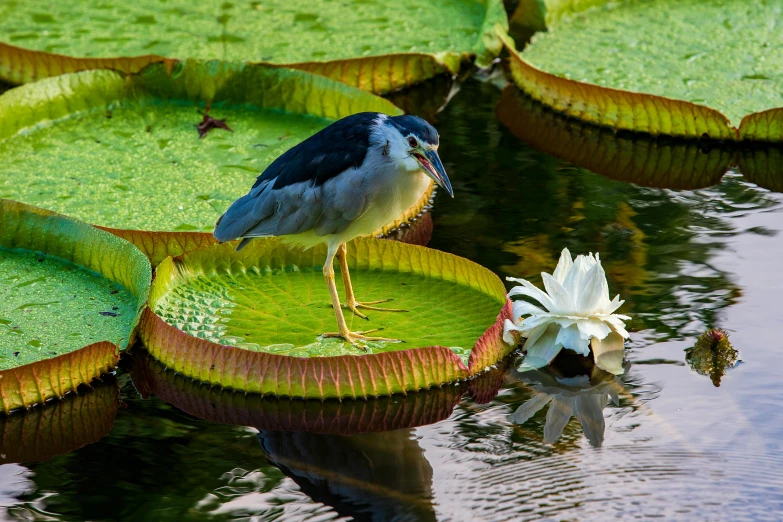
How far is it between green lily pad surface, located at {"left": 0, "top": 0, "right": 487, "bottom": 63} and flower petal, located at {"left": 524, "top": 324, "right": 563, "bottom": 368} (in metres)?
2.89

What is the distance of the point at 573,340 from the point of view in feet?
11.7

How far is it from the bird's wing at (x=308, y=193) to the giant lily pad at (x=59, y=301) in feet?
1.38

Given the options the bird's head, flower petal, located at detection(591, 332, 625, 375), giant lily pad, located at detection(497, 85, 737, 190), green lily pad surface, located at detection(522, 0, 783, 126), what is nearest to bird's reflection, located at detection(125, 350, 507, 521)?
flower petal, located at detection(591, 332, 625, 375)

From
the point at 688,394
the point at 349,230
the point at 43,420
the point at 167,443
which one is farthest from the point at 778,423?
the point at 43,420

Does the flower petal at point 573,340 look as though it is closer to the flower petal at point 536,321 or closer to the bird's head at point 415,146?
the flower petal at point 536,321

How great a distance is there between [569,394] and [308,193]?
1172 mm

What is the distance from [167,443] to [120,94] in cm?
269

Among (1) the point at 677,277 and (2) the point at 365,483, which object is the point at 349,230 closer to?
(2) the point at 365,483

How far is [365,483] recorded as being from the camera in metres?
3.04

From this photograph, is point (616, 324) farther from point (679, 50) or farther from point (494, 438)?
point (679, 50)

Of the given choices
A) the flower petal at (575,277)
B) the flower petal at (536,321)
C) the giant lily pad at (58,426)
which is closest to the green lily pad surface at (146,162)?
the giant lily pad at (58,426)

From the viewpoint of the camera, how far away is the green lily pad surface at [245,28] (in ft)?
20.0

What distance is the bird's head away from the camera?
3465mm

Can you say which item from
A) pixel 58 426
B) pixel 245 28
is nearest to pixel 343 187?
pixel 58 426
